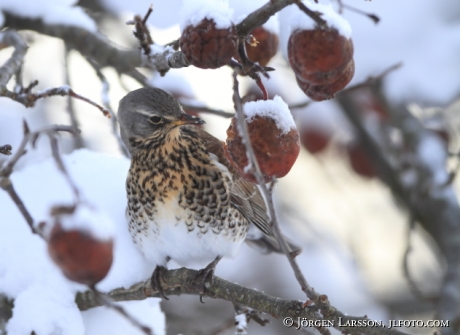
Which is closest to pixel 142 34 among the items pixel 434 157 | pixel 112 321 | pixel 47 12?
pixel 112 321

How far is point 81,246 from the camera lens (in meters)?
1.53

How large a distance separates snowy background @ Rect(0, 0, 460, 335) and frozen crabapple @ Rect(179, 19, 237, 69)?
36.8 inches

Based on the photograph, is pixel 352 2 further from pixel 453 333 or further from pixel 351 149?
pixel 453 333

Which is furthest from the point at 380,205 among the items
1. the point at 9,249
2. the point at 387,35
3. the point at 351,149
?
the point at 9,249

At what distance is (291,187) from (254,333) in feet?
4.56

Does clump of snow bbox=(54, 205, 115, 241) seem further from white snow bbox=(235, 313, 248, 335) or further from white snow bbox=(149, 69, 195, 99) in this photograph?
white snow bbox=(149, 69, 195, 99)

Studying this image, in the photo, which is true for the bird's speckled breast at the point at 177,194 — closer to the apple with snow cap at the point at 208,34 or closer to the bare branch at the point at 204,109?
the bare branch at the point at 204,109

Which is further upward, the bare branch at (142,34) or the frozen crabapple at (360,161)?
the frozen crabapple at (360,161)

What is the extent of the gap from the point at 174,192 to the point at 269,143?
1323mm

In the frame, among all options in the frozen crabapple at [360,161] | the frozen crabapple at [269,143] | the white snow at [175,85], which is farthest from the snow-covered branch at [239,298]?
the frozen crabapple at [360,161]

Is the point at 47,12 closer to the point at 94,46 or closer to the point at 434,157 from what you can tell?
the point at 94,46

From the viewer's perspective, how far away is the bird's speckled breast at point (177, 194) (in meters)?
3.02

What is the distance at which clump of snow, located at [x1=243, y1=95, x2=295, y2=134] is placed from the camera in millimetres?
Result: 1775

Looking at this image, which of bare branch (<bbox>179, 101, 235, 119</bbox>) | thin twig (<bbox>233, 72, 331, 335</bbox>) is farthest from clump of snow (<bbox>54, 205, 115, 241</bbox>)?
bare branch (<bbox>179, 101, 235, 119</bbox>)
